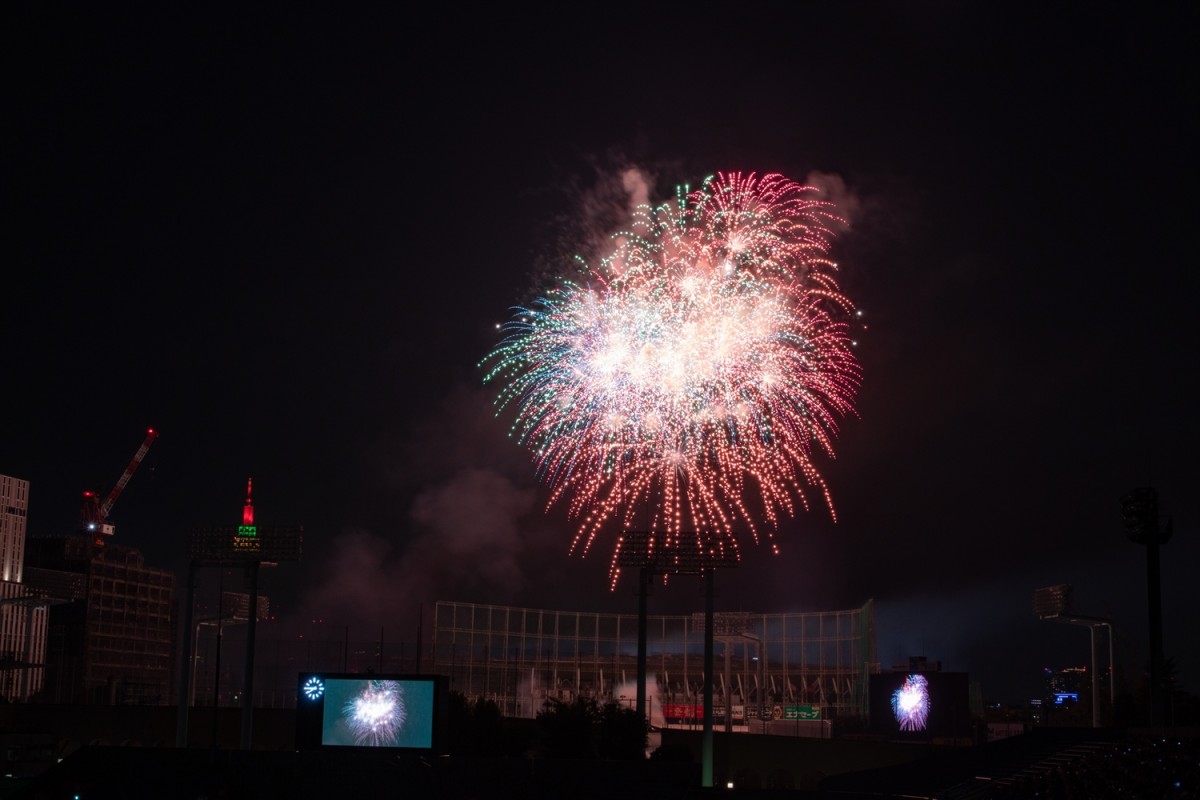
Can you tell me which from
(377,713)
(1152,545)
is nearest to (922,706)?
(1152,545)

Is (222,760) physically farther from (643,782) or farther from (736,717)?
(736,717)

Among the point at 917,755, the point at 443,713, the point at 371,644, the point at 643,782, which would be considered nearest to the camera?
the point at 643,782

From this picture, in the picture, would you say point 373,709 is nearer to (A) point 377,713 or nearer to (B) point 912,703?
(A) point 377,713

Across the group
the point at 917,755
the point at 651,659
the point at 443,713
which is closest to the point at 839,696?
the point at 651,659

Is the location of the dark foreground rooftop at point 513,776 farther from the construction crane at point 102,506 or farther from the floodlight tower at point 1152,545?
the construction crane at point 102,506

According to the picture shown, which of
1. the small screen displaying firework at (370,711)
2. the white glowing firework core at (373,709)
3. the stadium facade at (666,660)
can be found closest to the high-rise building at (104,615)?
the stadium facade at (666,660)

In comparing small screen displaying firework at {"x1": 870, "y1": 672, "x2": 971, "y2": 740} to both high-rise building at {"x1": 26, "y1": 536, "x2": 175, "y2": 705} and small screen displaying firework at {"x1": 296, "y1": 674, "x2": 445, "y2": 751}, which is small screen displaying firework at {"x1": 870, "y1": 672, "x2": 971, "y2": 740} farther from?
high-rise building at {"x1": 26, "y1": 536, "x2": 175, "y2": 705}
